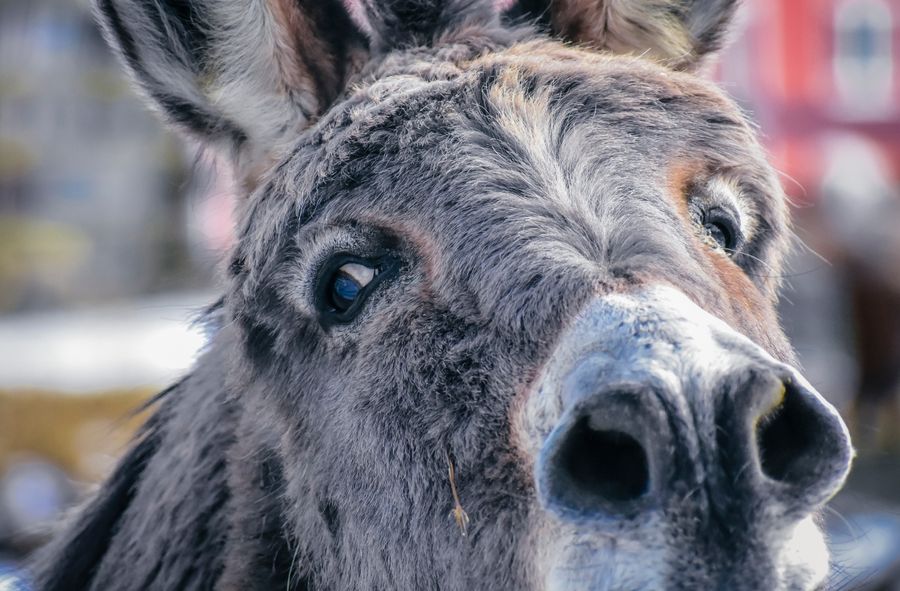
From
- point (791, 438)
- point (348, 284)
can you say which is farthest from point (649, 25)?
point (791, 438)

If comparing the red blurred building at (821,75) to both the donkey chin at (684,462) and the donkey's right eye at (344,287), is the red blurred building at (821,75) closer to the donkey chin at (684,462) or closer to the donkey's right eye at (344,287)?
the donkey's right eye at (344,287)

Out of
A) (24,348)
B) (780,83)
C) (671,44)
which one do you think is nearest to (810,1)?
(780,83)

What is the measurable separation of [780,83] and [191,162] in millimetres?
29553

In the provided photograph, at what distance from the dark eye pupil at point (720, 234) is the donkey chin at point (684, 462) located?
2.66 feet

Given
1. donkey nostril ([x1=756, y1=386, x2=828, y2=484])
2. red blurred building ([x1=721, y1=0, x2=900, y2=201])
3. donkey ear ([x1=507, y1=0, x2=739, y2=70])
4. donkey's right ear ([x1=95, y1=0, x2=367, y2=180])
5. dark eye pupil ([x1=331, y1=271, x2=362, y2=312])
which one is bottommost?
red blurred building ([x1=721, y1=0, x2=900, y2=201])

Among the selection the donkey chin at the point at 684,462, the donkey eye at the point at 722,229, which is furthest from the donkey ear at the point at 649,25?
the donkey chin at the point at 684,462

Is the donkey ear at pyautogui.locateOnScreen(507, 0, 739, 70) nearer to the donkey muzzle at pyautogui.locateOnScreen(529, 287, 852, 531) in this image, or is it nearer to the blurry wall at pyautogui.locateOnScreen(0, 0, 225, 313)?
the donkey muzzle at pyautogui.locateOnScreen(529, 287, 852, 531)

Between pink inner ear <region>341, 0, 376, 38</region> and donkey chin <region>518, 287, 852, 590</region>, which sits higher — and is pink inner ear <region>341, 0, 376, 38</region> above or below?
above

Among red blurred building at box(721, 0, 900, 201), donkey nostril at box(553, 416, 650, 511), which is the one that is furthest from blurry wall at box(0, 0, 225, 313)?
donkey nostril at box(553, 416, 650, 511)

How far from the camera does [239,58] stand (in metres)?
3.03

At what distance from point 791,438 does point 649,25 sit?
1.89 meters

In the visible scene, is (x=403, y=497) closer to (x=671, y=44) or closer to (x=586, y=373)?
(x=586, y=373)

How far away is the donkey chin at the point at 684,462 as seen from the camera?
1.80 metres

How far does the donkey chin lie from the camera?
180 cm
